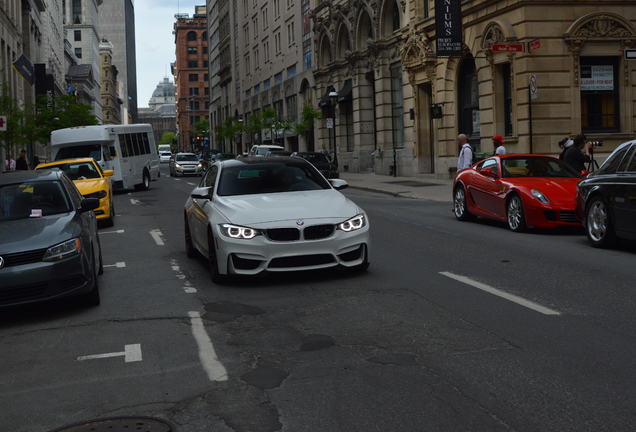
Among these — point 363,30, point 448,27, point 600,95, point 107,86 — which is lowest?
point 600,95

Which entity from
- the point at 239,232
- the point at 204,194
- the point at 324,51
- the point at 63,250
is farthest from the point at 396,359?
the point at 324,51

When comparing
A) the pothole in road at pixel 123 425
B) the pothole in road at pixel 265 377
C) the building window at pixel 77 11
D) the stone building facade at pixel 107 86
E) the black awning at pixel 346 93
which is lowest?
the pothole in road at pixel 123 425

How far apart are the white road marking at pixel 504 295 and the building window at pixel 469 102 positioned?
80.6 feet

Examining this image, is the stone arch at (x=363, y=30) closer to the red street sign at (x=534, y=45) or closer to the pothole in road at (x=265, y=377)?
the red street sign at (x=534, y=45)

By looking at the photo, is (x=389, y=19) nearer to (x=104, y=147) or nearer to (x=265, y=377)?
(x=104, y=147)

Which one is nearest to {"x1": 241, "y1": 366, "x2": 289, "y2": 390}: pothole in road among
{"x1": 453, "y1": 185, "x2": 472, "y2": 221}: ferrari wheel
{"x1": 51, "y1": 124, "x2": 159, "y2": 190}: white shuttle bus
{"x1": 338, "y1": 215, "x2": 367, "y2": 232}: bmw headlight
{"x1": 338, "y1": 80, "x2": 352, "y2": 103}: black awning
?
{"x1": 338, "y1": 215, "x2": 367, "y2": 232}: bmw headlight

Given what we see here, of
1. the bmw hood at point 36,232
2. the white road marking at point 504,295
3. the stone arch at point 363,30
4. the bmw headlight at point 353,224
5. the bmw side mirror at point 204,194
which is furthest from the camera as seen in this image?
the stone arch at point 363,30

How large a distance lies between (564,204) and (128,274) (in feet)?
25.5

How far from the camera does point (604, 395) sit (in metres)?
5.07

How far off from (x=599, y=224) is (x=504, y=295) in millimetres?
4694

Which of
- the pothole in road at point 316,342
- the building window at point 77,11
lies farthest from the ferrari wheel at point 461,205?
the building window at point 77,11

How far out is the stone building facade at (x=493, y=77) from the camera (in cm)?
2905

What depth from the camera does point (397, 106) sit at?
1709 inches

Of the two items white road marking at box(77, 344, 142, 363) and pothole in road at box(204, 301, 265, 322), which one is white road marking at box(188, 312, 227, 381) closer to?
pothole in road at box(204, 301, 265, 322)
